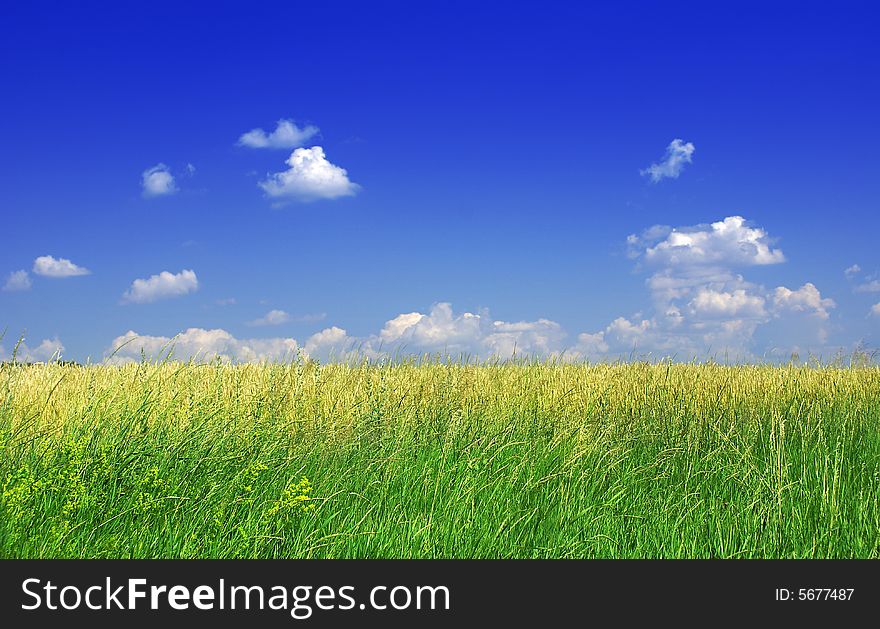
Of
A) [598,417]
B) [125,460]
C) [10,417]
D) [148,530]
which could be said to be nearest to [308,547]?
[148,530]

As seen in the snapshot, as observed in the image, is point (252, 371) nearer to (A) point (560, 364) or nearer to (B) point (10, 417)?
(B) point (10, 417)

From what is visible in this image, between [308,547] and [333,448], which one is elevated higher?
[333,448]

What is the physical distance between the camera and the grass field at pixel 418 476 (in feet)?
13.4

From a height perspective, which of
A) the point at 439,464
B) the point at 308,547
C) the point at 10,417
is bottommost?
the point at 308,547

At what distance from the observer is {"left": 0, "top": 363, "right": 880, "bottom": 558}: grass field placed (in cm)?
408

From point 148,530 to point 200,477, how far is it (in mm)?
763

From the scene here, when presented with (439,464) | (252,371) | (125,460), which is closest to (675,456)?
(439,464)

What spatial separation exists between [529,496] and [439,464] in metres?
0.84

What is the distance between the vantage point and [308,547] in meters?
4.06

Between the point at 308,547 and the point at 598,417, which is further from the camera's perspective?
the point at 598,417

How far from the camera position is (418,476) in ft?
17.5
